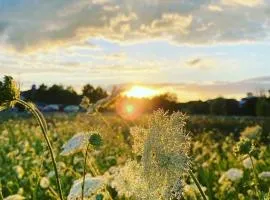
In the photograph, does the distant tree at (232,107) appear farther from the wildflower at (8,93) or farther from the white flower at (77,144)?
the wildflower at (8,93)

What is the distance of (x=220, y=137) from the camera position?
16562mm

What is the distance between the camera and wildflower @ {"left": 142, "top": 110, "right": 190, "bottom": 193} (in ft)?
6.33

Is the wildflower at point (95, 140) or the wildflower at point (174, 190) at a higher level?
the wildflower at point (95, 140)

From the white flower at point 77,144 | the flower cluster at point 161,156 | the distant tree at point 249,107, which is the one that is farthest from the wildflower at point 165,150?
the distant tree at point 249,107

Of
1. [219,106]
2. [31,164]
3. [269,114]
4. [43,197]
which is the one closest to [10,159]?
[31,164]

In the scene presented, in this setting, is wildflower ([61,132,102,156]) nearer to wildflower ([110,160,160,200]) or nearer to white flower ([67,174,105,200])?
white flower ([67,174,105,200])

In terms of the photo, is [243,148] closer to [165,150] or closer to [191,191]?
[165,150]

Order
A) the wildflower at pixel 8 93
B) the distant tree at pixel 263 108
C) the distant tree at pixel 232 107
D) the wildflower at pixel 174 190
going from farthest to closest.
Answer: the distant tree at pixel 232 107
the distant tree at pixel 263 108
the wildflower at pixel 8 93
the wildflower at pixel 174 190

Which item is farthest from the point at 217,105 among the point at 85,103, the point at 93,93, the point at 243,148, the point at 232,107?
the point at 243,148

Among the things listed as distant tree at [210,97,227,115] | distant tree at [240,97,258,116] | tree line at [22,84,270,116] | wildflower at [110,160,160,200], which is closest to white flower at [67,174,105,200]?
wildflower at [110,160,160,200]

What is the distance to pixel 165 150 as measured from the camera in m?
1.97

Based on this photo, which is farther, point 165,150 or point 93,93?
point 93,93

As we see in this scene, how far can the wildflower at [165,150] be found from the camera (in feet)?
6.33

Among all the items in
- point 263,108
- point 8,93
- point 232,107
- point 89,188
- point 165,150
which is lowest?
point 232,107
